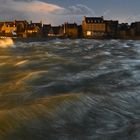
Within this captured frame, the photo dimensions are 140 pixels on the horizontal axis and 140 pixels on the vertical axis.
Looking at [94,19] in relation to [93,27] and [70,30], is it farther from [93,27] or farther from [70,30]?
[70,30]

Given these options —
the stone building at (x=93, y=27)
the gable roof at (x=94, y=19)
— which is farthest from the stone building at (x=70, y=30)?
the gable roof at (x=94, y=19)

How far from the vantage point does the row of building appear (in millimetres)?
109669

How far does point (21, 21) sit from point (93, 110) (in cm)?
12356

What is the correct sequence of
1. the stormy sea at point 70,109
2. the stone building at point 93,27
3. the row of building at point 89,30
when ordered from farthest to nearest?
the stone building at point 93,27
the row of building at point 89,30
the stormy sea at point 70,109

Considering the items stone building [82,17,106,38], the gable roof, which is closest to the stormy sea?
stone building [82,17,106,38]

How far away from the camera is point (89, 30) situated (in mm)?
112125

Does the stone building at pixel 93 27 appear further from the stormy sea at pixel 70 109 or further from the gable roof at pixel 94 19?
the stormy sea at pixel 70 109

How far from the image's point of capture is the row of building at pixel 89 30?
109669 mm

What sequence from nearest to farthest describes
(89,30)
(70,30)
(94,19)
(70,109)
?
(70,109)
(89,30)
(70,30)
(94,19)

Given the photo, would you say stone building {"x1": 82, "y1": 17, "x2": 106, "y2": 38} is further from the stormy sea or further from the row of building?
the stormy sea

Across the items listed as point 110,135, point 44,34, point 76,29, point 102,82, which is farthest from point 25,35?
point 110,135

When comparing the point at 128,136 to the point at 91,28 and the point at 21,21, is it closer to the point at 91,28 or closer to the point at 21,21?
the point at 91,28

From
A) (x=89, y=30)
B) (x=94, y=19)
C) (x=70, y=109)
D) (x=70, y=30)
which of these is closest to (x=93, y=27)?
(x=89, y=30)

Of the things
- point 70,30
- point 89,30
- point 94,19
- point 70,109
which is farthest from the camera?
point 94,19
